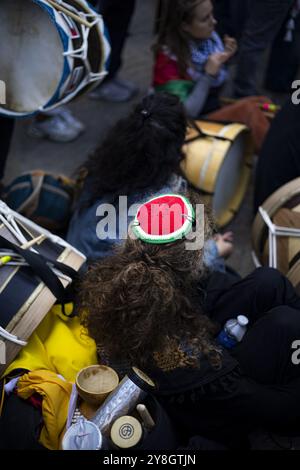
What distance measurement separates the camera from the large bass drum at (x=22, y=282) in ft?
4.96

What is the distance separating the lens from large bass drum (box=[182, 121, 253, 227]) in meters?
2.50

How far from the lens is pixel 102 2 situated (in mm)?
3043

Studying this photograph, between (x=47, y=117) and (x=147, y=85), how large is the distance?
3.19 feet

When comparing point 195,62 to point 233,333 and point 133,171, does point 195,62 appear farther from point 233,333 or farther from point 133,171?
point 233,333

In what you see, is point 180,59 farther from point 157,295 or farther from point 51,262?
point 157,295

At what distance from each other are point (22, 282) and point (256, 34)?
254cm

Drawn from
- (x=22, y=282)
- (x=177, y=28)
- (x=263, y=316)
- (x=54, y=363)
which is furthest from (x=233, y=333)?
(x=177, y=28)

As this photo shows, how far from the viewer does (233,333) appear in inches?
69.2

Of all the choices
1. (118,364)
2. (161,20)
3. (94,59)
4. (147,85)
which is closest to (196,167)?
(94,59)

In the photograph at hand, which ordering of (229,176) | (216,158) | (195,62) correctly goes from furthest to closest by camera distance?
(195,62), (229,176), (216,158)

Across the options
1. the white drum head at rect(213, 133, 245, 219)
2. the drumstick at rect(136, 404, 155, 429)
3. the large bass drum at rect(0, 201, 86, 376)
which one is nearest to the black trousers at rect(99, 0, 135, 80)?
the white drum head at rect(213, 133, 245, 219)

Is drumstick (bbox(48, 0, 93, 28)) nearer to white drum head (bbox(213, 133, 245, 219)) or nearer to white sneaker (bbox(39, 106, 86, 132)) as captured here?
white drum head (bbox(213, 133, 245, 219))

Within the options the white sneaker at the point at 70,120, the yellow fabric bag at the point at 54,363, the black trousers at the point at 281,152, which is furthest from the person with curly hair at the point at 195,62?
the yellow fabric bag at the point at 54,363

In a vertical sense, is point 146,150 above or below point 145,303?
above
